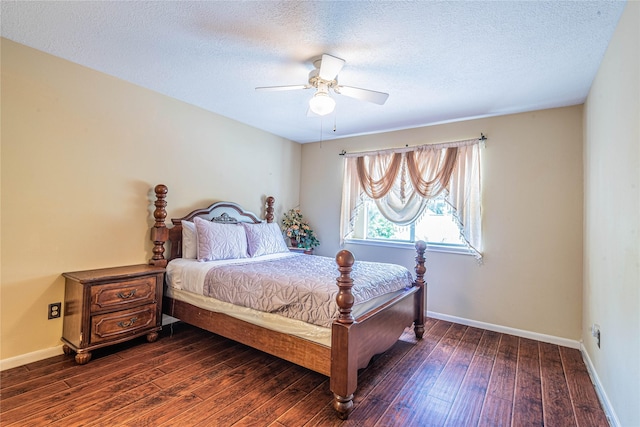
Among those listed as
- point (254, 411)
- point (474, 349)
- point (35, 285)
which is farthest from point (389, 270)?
point (35, 285)

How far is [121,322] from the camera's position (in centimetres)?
270

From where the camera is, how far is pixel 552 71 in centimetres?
255

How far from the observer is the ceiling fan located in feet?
7.72

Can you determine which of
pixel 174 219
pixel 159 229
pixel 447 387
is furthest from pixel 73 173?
pixel 447 387

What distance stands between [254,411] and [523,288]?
3.12 metres

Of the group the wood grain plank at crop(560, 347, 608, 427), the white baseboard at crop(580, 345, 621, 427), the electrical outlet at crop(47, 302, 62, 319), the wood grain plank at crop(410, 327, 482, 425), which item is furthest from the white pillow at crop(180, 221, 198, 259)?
the white baseboard at crop(580, 345, 621, 427)

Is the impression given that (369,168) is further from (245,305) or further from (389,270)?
(245,305)

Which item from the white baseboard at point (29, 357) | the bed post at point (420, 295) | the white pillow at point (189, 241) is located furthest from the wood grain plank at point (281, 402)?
the white baseboard at point (29, 357)

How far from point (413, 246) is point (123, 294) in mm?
3403

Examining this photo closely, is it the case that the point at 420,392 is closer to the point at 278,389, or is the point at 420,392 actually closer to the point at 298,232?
the point at 278,389

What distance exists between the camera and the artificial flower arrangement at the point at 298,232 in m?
4.79

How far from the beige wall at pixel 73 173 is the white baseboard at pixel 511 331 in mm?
3441

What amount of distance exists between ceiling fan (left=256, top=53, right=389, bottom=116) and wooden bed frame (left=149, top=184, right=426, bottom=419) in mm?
1189

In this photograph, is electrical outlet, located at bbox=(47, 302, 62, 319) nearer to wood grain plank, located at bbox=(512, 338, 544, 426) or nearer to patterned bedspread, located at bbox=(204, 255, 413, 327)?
patterned bedspread, located at bbox=(204, 255, 413, 327)
